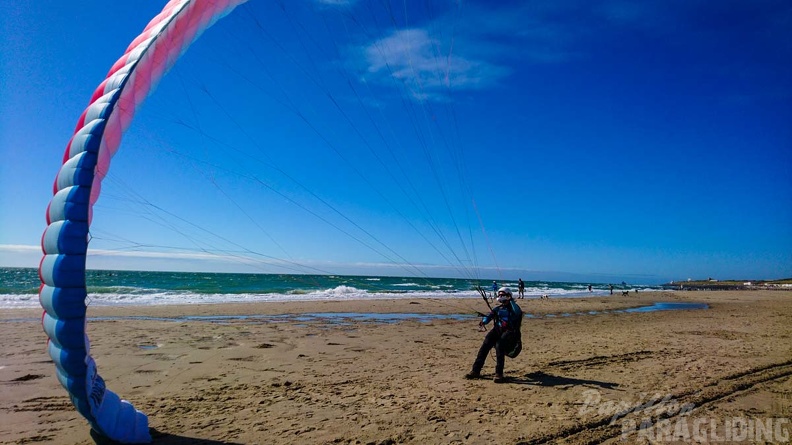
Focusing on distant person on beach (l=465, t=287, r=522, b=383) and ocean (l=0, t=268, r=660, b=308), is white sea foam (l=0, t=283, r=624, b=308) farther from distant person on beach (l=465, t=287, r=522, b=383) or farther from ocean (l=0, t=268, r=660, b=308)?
distant person on beach (l=465, t=287, r=522, b=383)

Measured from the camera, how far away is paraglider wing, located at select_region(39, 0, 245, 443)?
3549mm

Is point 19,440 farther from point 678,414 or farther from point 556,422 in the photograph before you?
point 678,414

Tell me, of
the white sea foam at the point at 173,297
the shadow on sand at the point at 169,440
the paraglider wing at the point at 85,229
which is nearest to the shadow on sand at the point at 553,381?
the shadow on sand at the point at 169,440

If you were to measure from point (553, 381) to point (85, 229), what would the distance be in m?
6.15

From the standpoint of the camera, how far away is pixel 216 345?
30.4 feet

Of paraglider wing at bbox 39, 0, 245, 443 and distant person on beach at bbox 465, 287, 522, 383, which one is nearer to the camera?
paraglider wing at bbox 39, 0, 245, 443

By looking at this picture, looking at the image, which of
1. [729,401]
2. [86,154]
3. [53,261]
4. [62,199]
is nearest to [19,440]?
[53,261]

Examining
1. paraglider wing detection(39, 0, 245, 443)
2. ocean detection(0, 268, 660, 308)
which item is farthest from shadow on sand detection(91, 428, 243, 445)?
ocean detection(0, 268, 660, 308)

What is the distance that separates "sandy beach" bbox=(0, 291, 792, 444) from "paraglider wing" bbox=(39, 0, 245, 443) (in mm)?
811

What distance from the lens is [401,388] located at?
19.7 ft

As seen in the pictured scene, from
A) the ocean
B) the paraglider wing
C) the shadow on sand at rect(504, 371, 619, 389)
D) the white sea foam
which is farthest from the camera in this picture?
the ocean

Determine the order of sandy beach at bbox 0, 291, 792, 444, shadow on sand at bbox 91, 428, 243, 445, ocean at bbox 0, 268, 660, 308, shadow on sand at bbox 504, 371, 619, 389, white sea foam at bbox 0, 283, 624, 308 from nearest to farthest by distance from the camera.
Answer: shadow on sand at bbox 91, 428, 243, 445
sandy beach at bbox 0, 291, 792, 444
shadow on sand at bbox 504, 371, 619, 389
white sea foam at bbox 0, 283, 624, 308
ocean at bbox 0, 268, 660, 308

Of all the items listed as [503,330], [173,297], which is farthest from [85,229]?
[173,297]

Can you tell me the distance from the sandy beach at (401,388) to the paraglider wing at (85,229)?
2.66 feet
